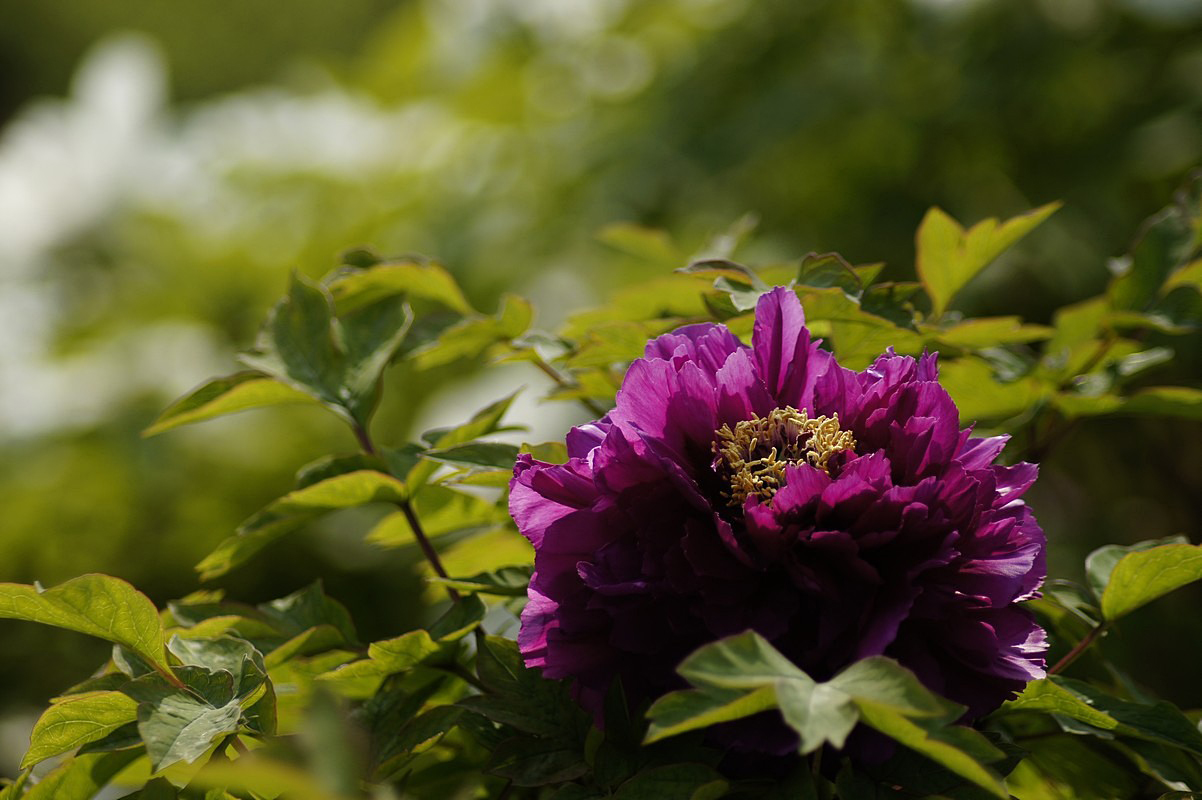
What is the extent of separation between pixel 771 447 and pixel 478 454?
122 mm

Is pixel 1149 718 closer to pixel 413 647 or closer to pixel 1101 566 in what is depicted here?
pixel 1101 566

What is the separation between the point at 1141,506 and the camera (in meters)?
1.37

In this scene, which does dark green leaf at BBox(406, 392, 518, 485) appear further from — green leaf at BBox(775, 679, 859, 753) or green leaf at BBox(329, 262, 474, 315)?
green leaf at BBox(775, 679, 859, 753)

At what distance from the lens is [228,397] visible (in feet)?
1.55

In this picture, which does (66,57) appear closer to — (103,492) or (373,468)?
(103,492)

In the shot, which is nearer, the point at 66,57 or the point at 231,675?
the point at 231,675

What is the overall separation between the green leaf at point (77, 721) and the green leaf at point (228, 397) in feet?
0.48

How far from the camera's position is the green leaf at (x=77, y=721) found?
35 centimetres

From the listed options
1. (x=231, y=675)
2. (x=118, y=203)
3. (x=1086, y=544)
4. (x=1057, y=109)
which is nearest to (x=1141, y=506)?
(x=1086, y=544)

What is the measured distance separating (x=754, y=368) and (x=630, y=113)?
1.14 m

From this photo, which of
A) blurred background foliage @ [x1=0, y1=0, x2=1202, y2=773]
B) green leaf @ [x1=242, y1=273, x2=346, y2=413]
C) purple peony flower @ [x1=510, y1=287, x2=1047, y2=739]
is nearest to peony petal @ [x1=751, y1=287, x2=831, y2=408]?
purple peony flower @ [x1=510, y1=287, x2=1047, y2=739]

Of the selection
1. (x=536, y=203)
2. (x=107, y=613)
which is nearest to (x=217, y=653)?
(x=107, y=613)

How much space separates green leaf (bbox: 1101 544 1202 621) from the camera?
1.22ft

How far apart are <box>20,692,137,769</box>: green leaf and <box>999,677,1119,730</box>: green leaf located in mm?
288
